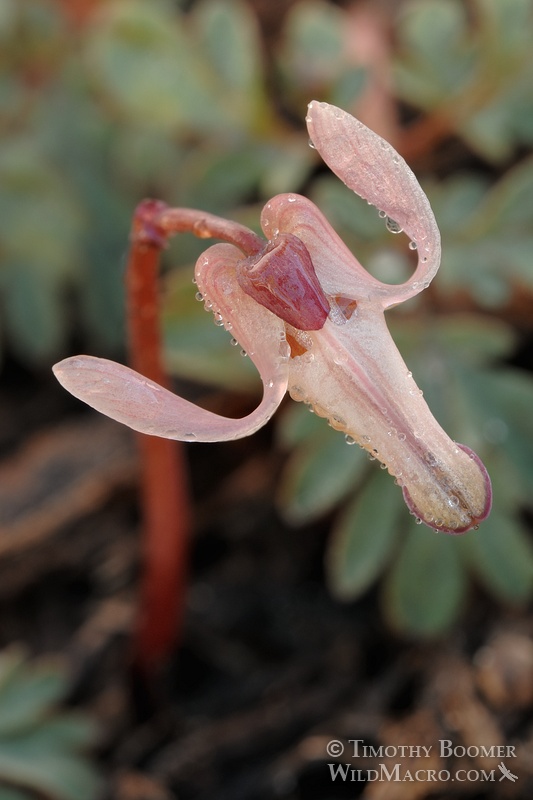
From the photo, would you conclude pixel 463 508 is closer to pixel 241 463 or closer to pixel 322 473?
pixel 322 473

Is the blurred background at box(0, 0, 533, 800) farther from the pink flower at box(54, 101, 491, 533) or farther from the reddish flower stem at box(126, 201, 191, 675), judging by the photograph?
the pink flower at box(54, 101, 491, 533)

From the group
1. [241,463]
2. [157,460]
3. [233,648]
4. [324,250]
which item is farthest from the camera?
[241,463]

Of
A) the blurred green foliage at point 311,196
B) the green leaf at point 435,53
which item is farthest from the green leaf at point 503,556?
the green leaf at point 435,53

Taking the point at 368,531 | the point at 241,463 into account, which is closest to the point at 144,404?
the point at 368,531

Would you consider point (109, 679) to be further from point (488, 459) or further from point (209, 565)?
point (488, 459)

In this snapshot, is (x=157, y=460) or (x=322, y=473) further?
(x=322, y=473)

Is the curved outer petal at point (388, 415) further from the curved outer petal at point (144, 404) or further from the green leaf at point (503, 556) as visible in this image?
the green leaf at point (503, 556)
